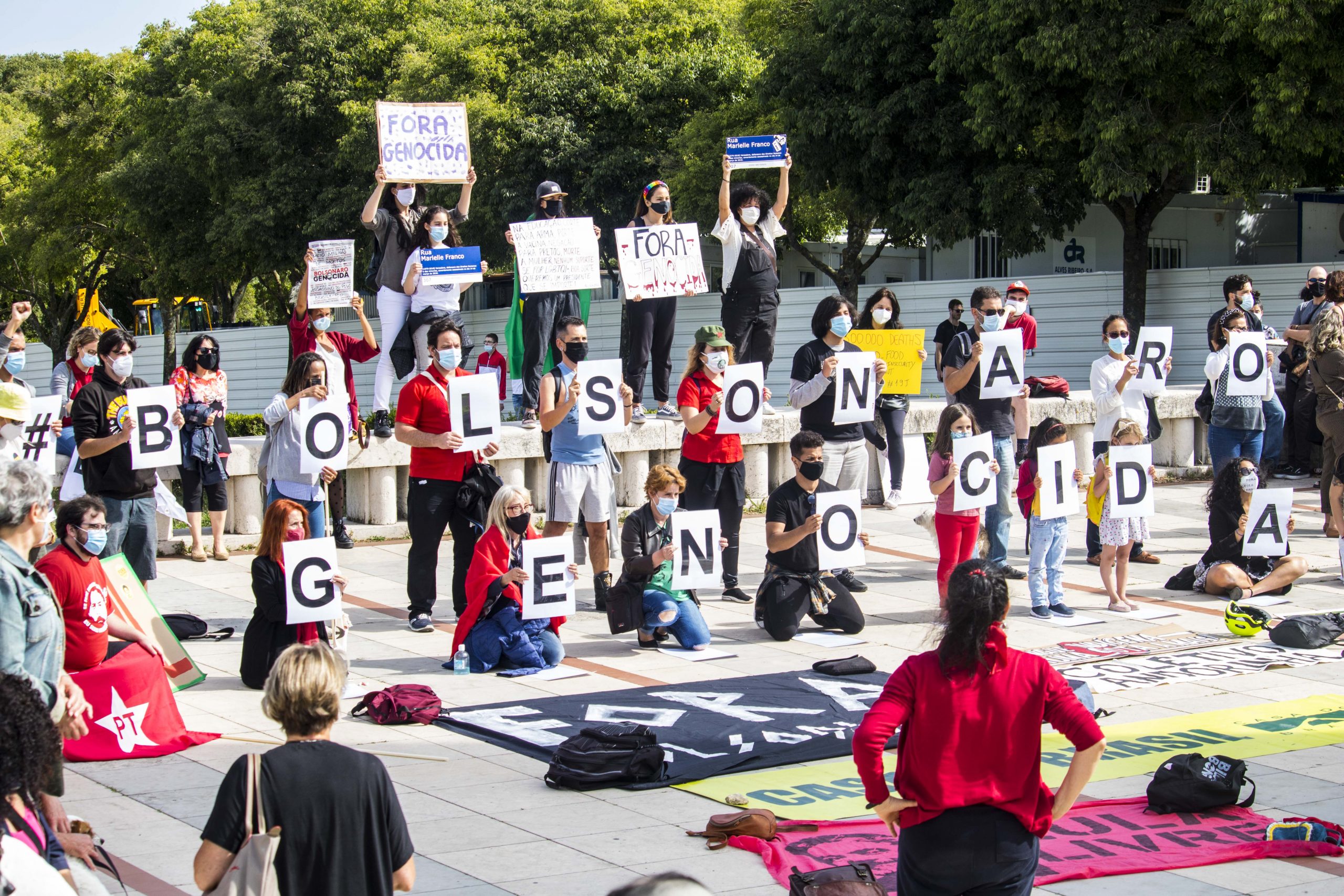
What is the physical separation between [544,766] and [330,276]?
6.13 meters

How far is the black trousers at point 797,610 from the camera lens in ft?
34.2

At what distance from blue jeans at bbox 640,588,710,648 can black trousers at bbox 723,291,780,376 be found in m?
3.67

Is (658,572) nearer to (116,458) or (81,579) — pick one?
(116,458)

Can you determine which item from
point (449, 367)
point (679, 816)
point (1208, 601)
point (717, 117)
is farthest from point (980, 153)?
point (679, 816)

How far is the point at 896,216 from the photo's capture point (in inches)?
1193

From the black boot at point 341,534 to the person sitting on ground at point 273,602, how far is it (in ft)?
14.9

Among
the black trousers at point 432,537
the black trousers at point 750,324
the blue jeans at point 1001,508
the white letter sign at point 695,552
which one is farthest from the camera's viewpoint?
the black trousers at point 750,324

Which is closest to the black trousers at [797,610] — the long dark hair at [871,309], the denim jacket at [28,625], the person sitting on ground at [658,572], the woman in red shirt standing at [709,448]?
the person sitting on ground at [658,572]

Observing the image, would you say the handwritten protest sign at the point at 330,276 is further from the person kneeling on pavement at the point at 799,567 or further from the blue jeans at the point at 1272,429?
the blue jeans at the point at 1272,429

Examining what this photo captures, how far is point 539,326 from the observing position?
13805 millimetres

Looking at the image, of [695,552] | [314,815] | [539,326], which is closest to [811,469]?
[695,552]

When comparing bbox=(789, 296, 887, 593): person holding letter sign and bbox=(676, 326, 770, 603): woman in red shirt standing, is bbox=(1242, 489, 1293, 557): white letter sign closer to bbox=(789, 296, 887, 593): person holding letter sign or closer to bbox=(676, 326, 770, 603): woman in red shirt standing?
bbox=(789, 296, 887, 593): person holding letter sign

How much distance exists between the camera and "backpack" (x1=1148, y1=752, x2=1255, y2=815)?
21.9ft

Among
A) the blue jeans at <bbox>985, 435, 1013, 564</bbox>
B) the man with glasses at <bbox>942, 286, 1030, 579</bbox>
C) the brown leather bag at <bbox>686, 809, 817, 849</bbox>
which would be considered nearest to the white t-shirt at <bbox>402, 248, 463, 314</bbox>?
the man with glasses at <bbox>942, 286, 1030, 579</bbox>
